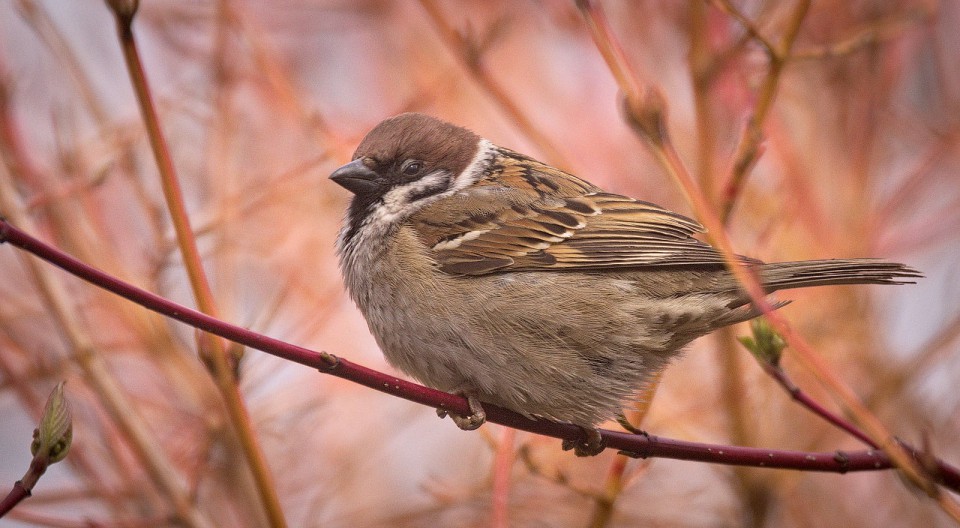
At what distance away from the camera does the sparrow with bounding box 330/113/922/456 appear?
7.93 ft

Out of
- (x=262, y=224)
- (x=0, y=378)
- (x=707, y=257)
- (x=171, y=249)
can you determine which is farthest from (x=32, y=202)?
(x=707, y=257)

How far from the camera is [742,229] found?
3.91m

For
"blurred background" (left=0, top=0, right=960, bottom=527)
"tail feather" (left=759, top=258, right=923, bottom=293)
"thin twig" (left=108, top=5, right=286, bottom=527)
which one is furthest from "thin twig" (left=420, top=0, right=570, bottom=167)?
"thin twig" (left=108, top=5, right=286, bottom=527)

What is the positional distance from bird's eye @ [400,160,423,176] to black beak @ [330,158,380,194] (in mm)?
95

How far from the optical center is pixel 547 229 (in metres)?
2.77

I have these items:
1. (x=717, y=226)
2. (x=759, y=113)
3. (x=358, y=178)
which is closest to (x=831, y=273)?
(x=759, y=113)

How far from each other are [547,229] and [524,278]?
20cm

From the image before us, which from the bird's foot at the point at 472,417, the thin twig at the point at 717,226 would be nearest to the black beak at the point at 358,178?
the bird's foot at the point at 472,417

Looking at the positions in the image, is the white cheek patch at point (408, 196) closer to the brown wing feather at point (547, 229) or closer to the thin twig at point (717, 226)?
the brown wing feather at point (547, 229)

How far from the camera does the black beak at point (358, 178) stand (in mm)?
2676

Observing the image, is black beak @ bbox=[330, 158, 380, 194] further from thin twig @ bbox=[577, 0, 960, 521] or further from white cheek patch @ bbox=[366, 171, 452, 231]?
thin twig @ bbox=[577, 0, 960, 521]

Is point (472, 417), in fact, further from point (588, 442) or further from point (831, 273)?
point (831, 273)

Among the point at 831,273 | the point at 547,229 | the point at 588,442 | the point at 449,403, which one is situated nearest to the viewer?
the point at 449,403

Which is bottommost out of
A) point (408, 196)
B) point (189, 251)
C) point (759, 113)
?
point (189, 251)
